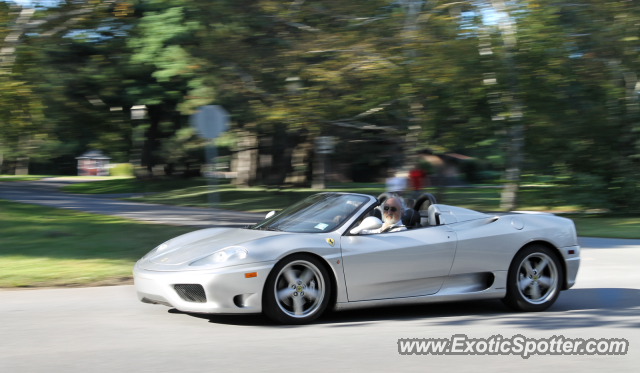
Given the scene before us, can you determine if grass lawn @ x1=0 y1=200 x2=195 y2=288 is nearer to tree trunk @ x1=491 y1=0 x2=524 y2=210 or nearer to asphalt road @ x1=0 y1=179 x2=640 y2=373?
asphalt road @ x1=0 y1=179 x2=640 y2=373

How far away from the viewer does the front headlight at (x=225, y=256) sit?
5.72 metres

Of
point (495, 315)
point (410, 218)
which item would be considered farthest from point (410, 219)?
point (495, 315)

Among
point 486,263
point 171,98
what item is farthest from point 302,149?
point 486,263

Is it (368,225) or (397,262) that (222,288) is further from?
(397,262)

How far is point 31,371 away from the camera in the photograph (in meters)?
4.40

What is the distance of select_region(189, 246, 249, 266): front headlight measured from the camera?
18.8 feet

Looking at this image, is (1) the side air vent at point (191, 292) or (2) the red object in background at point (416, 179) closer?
(1) the side air vent at point (191, 292)

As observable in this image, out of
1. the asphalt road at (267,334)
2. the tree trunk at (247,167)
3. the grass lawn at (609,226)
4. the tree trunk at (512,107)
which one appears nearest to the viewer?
the asphalt road at (267,334)

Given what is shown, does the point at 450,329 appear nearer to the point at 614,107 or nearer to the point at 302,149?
the point at 614,107

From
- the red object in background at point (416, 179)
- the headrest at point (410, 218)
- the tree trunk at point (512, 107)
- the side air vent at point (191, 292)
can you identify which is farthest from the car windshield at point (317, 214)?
the tree trunk at point (512, 107)

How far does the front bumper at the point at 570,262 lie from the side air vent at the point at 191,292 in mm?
3791

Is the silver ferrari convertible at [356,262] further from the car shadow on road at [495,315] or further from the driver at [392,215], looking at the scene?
the car shadow on road at [495,315]

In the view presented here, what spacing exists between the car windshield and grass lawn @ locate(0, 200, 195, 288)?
287 centimetres

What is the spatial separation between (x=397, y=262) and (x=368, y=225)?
1.45 feet
